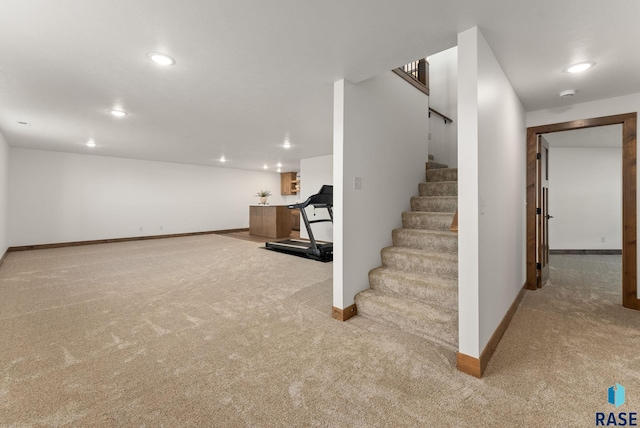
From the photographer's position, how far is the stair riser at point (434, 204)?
10.6 feet

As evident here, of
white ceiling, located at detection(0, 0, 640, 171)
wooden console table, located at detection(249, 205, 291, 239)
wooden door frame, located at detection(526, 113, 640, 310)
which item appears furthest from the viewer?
wooden console table, located at detection(249, 205, 291, 239)

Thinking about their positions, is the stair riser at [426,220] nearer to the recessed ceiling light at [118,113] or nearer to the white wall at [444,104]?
the white wall at [444,104]

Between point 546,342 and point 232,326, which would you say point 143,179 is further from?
point 546,342

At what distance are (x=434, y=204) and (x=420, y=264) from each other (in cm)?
96

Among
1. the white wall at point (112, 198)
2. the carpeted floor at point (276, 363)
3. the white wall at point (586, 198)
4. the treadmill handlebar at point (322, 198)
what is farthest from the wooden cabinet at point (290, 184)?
the white wall at point (586, 198)

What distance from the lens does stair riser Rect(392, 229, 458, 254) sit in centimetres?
271

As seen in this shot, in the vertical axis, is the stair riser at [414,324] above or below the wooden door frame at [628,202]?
below

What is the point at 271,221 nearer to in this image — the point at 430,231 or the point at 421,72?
the point at 421,72

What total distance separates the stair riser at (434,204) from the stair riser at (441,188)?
22 centimetres

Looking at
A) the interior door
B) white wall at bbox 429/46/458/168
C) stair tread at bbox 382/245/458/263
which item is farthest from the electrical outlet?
white wall at bbox 429/46/458/168

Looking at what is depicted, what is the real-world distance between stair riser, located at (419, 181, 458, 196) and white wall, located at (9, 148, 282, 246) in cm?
737

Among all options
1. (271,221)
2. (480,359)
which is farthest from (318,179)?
(480,359)

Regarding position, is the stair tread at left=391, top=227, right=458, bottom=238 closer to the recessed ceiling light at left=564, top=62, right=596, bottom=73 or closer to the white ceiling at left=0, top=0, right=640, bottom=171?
the white ceiling at left=0, top=0, right=640, bottom=171

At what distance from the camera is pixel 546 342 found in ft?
7.07
